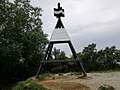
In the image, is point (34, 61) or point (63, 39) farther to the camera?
point (34, 61)

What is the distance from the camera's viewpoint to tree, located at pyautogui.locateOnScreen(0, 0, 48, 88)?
2591 centimetres

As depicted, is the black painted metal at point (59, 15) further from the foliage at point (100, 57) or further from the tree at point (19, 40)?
the foliage at point (100, 57)

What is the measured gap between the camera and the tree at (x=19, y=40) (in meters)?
25.9

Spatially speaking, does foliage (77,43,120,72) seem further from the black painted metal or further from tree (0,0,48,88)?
the black painted metal

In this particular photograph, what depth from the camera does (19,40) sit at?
27109 millimetres

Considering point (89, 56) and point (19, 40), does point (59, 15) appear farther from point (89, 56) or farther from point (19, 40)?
point (89, 56)

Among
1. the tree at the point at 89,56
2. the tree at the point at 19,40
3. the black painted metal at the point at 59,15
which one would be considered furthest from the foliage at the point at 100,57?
the black painted metal at the point at 59,15

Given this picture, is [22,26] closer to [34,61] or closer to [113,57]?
[34,61]

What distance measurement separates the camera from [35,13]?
96.1 feet

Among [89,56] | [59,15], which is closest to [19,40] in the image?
[89,56]

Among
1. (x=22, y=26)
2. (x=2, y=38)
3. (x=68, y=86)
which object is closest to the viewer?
(x=68, y=86)

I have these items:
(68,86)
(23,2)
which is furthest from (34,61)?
(68,86)

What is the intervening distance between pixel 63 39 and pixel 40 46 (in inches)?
420

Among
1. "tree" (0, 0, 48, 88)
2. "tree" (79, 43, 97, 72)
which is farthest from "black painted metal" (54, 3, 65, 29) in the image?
"tree" (79, 43, 97, 72)
